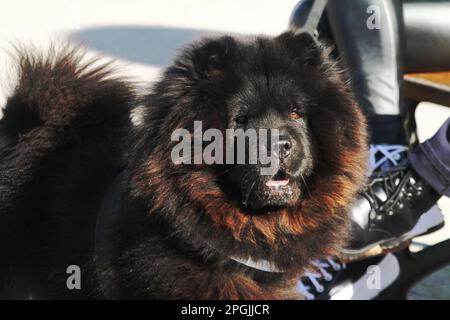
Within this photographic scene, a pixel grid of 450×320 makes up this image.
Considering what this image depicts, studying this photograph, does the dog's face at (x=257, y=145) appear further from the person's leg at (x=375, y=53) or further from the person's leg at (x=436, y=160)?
the person's leg at (x=375, y=53)

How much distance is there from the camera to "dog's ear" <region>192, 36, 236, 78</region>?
8.06ft

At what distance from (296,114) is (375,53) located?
1.21m

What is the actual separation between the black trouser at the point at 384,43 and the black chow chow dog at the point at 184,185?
81cm

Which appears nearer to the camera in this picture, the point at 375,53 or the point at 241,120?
the point at 241,120

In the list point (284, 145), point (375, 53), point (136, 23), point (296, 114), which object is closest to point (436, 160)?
point (375, 53)

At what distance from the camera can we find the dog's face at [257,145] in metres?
2.41

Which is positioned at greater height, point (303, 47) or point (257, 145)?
point (303, 47)

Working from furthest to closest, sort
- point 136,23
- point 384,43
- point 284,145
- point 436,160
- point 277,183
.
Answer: point 136,23 < point 384,43 < point 436,160 < point 277,183 < point 284,145

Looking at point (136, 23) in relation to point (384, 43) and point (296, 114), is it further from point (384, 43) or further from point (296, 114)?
point (296, 114)

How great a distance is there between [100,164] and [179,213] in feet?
1.65

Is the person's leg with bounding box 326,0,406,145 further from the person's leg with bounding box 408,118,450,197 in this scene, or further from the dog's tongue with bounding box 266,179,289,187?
the dog's tongue with bounding box 266,179,289,187

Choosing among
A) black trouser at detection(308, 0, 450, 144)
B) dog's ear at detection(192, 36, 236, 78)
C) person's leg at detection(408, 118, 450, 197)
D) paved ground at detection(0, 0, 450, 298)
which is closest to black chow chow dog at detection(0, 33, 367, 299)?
dog's ear at detection(192, 36, 236, 78)

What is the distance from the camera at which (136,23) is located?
651 centimetres
